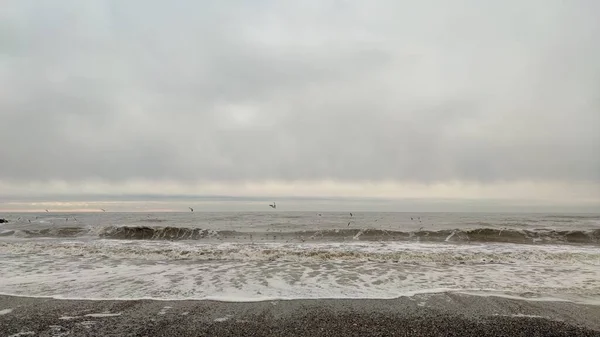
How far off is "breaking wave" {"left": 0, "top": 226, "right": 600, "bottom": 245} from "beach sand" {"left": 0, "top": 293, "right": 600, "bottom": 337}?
16.3 m

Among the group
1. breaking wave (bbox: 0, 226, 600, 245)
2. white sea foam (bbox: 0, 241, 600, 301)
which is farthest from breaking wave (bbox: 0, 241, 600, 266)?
breaking wave (bbox: 0, 226, 600, 245)

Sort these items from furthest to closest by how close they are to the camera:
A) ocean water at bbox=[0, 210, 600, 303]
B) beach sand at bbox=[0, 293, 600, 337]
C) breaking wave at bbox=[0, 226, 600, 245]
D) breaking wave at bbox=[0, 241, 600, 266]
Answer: breaking wave at bbox=[0, 226, 600, 245] → breaking wave at bbox=[0, 241, 600, 266] → ocean water at bbox=[0, 210, 600, 303] → beach sand at bbox=[0, 293, 600, 337]

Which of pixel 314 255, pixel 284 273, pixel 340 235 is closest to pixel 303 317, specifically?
pixel 284 273

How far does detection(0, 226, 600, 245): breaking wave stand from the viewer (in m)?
25.0

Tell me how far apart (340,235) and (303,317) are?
20.9 meters

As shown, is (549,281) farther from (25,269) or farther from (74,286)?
(25,269)

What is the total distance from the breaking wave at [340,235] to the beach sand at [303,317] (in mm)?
16294

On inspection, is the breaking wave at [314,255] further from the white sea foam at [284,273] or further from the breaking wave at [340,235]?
the breaking wave at [340,235]

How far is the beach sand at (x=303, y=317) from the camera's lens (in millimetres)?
6270

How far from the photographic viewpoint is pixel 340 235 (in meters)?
27.6

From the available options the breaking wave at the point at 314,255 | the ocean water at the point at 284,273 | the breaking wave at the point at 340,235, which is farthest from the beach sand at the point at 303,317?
the breaking wave at the point at 340,235

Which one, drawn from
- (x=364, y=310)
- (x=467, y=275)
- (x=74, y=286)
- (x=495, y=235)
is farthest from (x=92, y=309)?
(x=495, y=235)

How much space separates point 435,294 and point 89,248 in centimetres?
1825

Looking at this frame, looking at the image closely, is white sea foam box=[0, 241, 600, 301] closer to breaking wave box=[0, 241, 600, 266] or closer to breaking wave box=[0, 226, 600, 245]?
breaking wave box=[0, 241, 600, 266]
